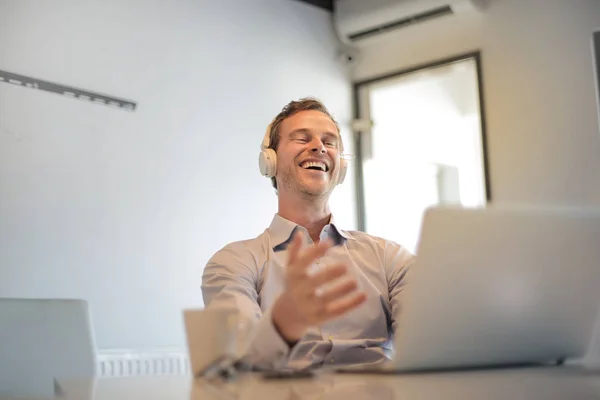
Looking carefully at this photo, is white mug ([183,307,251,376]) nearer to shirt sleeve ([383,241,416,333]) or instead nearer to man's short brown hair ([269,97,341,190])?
shirt sleeve ([383,241,416,333])

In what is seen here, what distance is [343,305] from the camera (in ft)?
3.12

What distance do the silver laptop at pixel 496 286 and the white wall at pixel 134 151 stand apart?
208cm

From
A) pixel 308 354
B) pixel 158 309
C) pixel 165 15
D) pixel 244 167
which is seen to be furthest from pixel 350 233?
pixel 165 15

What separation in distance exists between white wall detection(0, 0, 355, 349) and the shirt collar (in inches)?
44.8

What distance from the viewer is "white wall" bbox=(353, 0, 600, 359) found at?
3320 mm

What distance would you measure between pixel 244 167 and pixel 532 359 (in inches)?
103

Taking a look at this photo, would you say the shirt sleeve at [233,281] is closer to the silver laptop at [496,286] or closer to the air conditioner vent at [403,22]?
the silver laptop at [496,286]

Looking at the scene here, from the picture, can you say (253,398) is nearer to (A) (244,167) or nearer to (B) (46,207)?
(B) (46,207)

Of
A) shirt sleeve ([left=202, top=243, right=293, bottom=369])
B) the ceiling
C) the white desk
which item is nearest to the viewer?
the white desk

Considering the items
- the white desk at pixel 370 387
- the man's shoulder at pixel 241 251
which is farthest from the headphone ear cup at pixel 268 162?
the white desk at pixel 370 387

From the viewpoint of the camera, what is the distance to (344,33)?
4.14 m

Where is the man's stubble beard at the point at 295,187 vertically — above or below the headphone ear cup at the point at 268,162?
below

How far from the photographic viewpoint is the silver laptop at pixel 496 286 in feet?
2.88

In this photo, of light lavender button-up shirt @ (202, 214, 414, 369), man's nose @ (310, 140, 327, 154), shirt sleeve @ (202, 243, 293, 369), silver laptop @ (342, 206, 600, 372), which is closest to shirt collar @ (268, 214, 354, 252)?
light lavender button-up shirt @ (202, 214, 414, 369)
